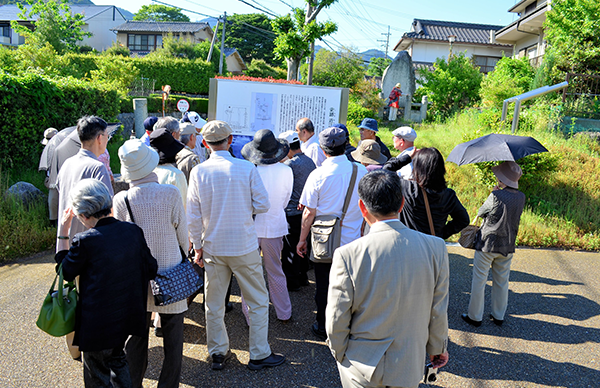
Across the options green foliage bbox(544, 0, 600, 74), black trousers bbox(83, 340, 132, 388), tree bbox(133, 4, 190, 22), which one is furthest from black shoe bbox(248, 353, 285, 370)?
tree bbox(133, 4, 190, 22)

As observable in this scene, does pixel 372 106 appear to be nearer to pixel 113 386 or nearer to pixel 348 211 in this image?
pixel 348 211

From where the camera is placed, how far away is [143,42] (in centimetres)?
4559

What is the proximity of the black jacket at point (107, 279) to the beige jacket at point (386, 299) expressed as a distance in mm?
1313

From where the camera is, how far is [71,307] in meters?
2.45

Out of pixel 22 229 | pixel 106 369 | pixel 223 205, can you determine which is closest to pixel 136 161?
pixel 223 205

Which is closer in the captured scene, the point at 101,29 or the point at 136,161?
the point at 136,161

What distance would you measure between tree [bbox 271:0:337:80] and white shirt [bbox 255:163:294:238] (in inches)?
504

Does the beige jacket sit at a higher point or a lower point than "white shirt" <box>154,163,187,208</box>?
lower

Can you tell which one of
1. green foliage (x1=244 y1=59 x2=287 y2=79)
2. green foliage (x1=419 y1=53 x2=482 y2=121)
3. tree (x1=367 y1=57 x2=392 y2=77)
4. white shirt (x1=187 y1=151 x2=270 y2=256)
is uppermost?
tree (x1=367 y1=57 x2=392 y2=77)

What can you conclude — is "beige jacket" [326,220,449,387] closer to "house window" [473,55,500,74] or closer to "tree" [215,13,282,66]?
"house window" [473,55,500,74]

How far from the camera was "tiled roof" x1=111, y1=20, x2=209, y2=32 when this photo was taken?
44531mm

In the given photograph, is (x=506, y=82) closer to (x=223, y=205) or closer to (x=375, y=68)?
(x=223, y=205)

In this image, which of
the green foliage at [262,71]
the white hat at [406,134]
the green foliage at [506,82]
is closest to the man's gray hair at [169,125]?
the white hat at [406,134]

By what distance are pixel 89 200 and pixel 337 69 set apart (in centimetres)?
2135
